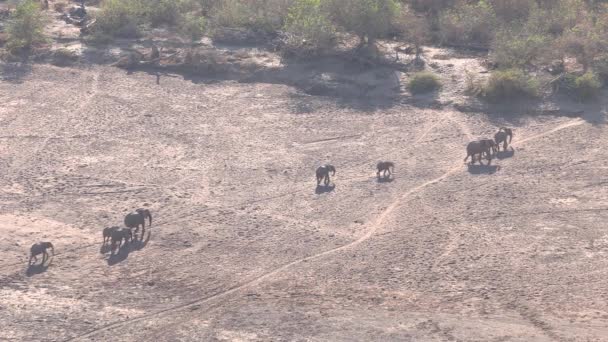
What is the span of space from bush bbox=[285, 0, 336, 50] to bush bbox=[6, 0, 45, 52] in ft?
32.4

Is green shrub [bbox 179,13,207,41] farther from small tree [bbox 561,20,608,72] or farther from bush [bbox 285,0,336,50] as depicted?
small tree [bbox 561,20,608,72]

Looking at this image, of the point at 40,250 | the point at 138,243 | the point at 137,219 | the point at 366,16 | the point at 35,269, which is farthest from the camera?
the point at 366,16

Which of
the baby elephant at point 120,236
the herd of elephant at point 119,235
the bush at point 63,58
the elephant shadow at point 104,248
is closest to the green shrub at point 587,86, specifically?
the herd of elephant at point 119,235

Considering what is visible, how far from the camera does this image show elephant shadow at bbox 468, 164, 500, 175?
25.2 meters

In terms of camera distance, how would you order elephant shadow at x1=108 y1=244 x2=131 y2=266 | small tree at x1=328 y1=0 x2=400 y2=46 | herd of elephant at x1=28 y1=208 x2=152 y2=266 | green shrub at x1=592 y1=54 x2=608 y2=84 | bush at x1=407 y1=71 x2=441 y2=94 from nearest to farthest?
herd of elephant at x1=28 y1=208 x2=152 y2=266
elephant shadow at x1=108 y1=244 x2=131 y2=266
green shrub at x1=592 y1=54 x2=608 y2=84
bush at x1=407 y1=71 x2=441 y2=94
small tree at x1=328 y1=0 x2=400 y2=46

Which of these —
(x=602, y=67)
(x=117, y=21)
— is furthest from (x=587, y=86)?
(x=117, y=21)

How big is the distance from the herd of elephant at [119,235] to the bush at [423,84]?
41.5 feet

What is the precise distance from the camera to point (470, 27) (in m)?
35.6

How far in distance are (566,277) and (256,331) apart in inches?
259

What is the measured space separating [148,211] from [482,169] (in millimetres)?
9399

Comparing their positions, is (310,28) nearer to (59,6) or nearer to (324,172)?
(324,172)

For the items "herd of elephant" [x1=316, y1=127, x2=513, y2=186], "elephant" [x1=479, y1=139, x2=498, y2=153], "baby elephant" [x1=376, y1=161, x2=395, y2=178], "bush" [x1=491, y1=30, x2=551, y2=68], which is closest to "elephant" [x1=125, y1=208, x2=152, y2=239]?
"herd of elephant" [x1=316, y1=127, x2=513, y2=186]

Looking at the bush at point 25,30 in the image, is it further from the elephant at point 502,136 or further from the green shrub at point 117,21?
the elephant at point 502,136

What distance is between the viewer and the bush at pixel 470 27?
35500 millimetres
